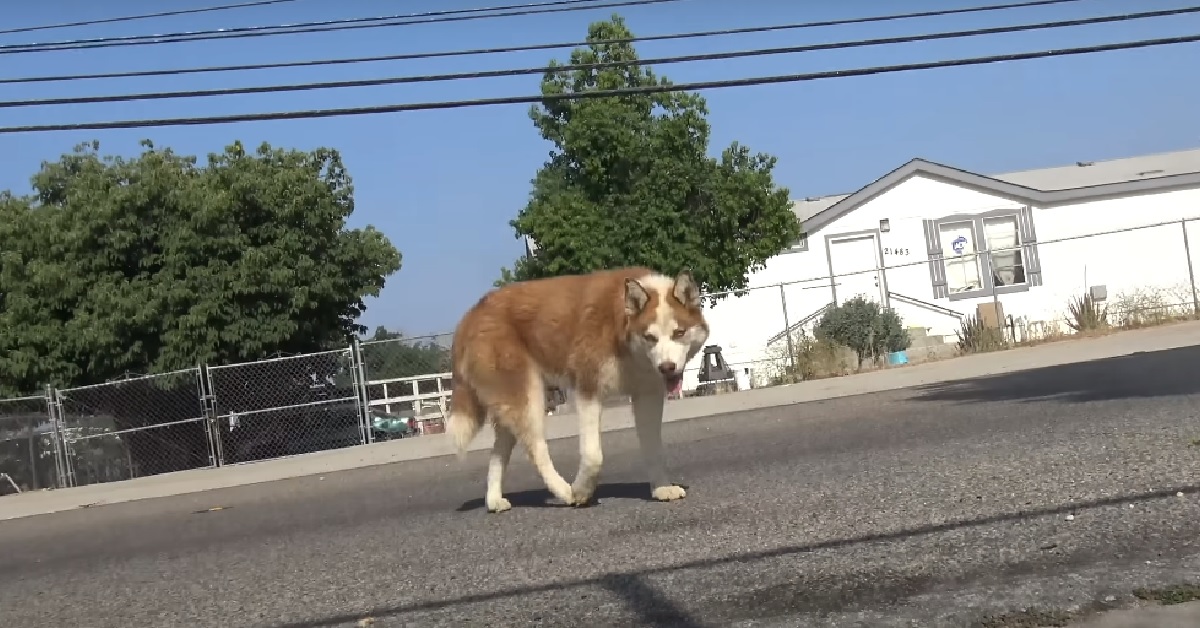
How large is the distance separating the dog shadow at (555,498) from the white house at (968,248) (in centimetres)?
2035

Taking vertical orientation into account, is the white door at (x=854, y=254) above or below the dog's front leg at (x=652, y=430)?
above

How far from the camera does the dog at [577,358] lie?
7883 mm

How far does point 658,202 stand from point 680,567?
21321 millimetres

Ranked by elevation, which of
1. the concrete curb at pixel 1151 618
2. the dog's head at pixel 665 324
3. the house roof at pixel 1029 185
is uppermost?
the house roof at pixel 1029 185

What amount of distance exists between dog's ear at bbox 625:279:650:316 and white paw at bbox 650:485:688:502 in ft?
4.09

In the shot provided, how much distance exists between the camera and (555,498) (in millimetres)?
9000

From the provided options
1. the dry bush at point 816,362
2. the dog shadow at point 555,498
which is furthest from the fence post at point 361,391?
the dog shadow at point 555,498

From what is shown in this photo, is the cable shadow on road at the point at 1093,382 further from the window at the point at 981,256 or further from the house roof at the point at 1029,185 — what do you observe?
the house roof at the point at 1029,185

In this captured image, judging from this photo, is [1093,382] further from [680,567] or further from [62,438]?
[62,438]

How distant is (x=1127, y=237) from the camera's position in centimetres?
3062

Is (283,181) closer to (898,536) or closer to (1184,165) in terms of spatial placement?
(898,536)

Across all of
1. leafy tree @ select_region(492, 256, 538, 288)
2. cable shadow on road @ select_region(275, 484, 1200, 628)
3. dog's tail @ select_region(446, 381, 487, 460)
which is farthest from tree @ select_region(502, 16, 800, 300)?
cable shadow on road @ select_region(275, 484, 1200, 628)

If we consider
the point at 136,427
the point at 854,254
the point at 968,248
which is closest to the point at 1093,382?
the point at 136,427

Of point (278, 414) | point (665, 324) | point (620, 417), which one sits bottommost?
point (620, 417)
